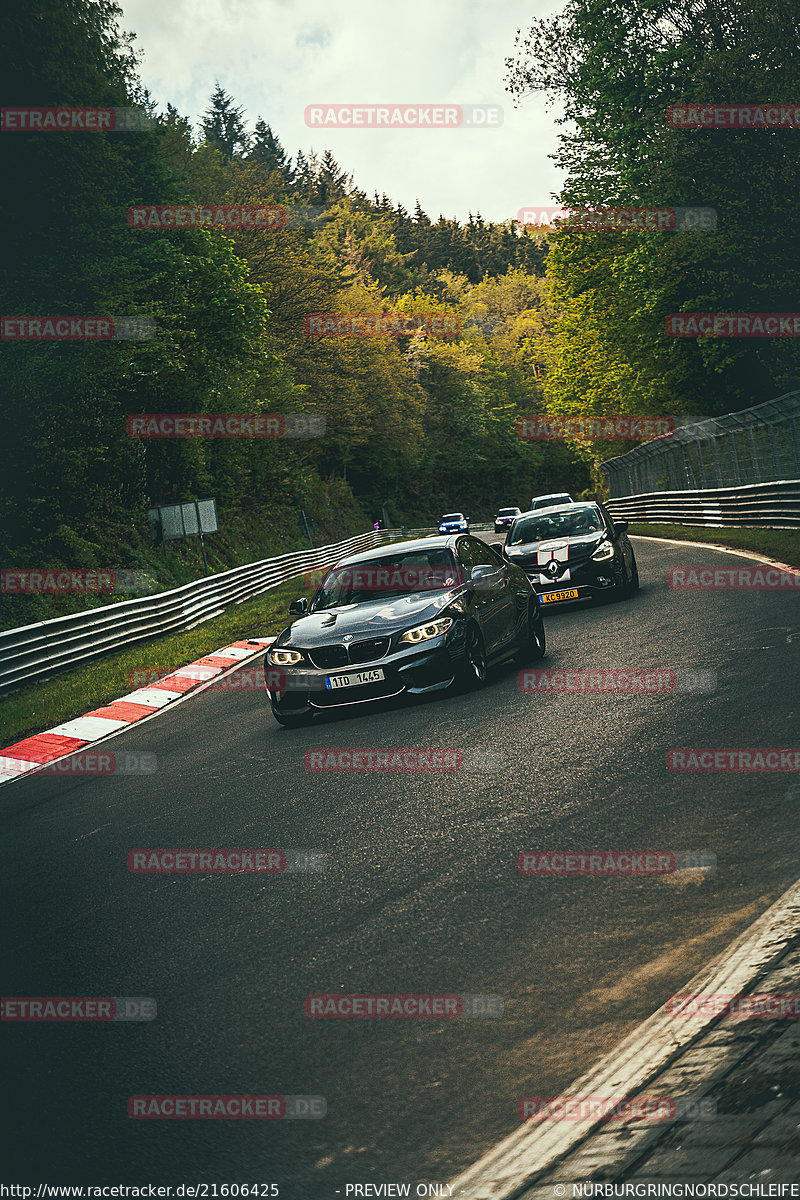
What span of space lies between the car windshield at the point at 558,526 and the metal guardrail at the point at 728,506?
6.27m

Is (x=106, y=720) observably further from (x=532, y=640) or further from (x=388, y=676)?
(x=532, y=640)

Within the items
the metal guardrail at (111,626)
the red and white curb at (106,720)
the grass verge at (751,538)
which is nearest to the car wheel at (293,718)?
the red and white curb at (106,720)

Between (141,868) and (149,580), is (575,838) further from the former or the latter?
(149,580)

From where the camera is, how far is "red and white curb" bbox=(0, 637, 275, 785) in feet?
38.4

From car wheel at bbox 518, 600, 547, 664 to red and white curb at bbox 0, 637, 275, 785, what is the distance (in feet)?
16.0

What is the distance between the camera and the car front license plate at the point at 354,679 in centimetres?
964

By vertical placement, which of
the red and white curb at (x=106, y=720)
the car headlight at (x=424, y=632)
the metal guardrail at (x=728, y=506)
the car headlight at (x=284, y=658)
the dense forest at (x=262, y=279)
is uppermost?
the dense forest at (x=262, y=279)

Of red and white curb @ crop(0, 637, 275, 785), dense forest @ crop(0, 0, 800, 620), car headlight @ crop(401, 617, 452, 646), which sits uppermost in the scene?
dense forest @ crop(0, 0, 800, 620)

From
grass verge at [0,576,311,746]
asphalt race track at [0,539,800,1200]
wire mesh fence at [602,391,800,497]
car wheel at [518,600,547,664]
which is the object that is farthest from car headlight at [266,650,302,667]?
wire mesh fence at [602,391,800,497]

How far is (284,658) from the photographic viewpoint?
1002cm

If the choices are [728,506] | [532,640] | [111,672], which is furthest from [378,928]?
[728,506]

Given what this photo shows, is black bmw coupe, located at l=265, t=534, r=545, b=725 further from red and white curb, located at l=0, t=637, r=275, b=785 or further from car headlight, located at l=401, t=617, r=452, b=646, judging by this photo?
red and white curb, located at l=0, t=637, r=275, b=785

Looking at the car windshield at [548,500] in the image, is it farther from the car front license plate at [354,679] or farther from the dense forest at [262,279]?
the car front license plate at [354,679]

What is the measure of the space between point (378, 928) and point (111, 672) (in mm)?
13521
